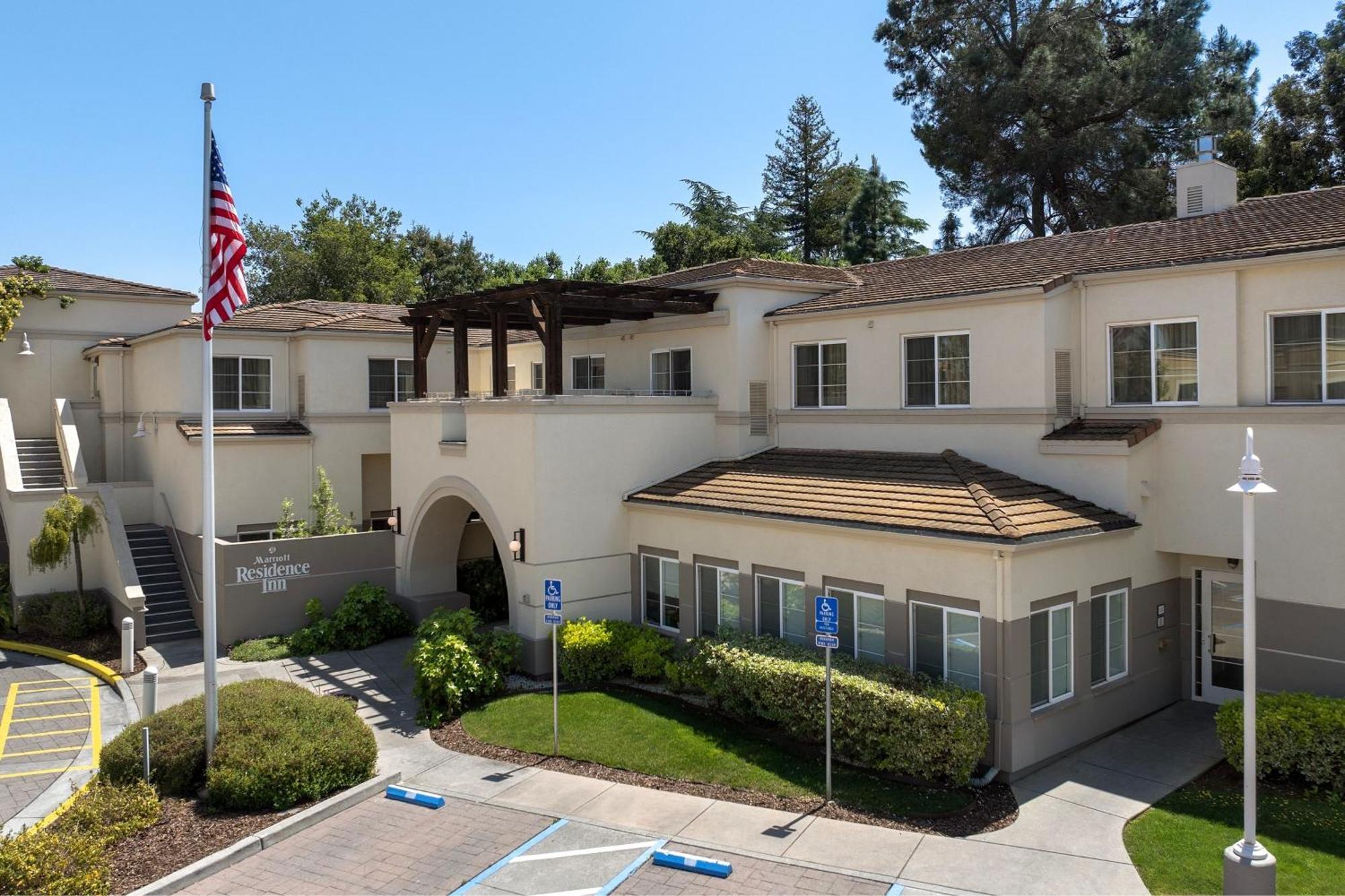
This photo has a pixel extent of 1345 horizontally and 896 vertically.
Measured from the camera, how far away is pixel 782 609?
54.3 ft

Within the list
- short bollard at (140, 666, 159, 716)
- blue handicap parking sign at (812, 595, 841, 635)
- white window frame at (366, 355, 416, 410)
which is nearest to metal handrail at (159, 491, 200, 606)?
white window frame at (366, 355, 416, 410)

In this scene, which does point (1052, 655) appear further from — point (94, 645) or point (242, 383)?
point (242, 383)

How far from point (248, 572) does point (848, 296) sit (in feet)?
51.3

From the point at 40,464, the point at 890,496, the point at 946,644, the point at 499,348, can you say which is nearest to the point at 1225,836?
the point at 946,644

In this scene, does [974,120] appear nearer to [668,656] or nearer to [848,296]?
[848,296]

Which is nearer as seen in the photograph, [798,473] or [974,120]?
[798,473]

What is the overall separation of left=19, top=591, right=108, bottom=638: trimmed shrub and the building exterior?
2972mm

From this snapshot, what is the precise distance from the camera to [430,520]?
2241cm

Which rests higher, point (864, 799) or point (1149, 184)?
point (1149, 184)

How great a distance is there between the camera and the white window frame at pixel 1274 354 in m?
14.4

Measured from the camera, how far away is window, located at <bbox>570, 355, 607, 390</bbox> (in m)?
24.7

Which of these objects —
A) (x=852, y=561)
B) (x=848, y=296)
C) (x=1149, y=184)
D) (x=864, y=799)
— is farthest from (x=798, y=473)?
(x=1149, y=184)

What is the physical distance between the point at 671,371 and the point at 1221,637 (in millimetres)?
12738

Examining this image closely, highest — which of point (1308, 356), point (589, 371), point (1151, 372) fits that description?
point (589, 371)
